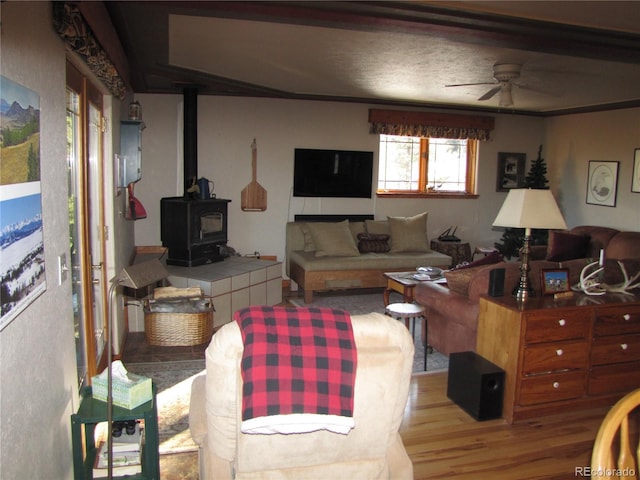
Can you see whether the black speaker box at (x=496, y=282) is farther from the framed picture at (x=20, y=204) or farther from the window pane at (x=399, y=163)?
the window pane at (x=399, y=163)

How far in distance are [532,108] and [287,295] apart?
13.9 ft

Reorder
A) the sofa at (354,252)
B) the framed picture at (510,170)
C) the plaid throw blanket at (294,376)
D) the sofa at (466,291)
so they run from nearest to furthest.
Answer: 1. the plaid throw blanket at (294,376)
2. the sofa at (466,291)
3. the sofa at (354,252)
4. the framed picture at (510,170)

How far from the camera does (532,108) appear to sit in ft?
24.3

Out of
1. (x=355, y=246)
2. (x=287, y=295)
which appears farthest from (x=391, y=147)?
(x=287, y=295)

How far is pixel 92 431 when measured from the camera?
2.44 metres

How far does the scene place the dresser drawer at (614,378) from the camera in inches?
133

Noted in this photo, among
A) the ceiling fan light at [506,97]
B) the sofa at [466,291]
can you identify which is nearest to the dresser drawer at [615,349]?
the sofa at [466,291]

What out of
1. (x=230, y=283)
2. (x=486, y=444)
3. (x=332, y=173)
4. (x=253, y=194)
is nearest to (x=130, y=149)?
(x=230, y=283)

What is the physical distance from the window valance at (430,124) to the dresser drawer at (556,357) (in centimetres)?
450

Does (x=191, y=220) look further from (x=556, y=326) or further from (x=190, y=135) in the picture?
(x=556, y=326)

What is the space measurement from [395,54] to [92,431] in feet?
10.9

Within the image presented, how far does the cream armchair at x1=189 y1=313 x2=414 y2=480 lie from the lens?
70.7 inches

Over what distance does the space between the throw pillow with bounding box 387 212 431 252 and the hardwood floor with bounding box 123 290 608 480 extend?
345 cm

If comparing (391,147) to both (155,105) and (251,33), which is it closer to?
(155,105)
